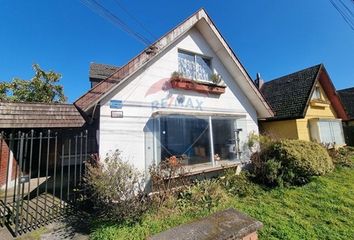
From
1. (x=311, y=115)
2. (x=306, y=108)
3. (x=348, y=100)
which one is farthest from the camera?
(x=348, y=100)

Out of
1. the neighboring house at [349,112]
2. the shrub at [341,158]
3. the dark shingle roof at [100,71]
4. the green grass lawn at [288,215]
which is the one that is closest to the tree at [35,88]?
the dark shingle roof at [100,71]

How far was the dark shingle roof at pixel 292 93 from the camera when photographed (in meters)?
14.1

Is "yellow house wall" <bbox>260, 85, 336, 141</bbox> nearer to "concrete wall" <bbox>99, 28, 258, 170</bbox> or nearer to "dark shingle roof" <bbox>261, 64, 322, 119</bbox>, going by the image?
"dark shingle roof" <bbox>261, 64, 322, 119</bbox>

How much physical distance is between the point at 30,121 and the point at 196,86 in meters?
9.68

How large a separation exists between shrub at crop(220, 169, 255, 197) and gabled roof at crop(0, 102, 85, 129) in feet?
32.1

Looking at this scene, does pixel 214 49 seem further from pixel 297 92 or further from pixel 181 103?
pixel 297 92

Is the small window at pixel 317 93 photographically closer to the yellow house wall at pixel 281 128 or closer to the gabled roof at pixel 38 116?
the yellow house wall at pixel 281 128

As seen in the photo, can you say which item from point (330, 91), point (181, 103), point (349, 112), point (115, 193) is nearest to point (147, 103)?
point (181, 103)

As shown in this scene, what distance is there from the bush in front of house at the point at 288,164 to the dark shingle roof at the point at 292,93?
436 cm

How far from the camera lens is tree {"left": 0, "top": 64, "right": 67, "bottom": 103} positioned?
26672 millimetres

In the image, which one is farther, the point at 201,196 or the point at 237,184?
the point at 237,184

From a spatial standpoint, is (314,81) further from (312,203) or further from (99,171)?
(99,171)

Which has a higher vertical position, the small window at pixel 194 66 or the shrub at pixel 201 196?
the small window at pixel 194 66

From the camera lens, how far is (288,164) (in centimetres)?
931
